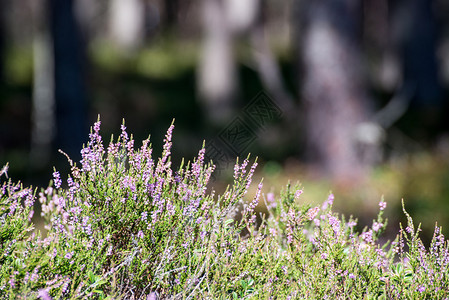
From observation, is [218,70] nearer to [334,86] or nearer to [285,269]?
[334,86]

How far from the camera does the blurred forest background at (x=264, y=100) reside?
8.70 m

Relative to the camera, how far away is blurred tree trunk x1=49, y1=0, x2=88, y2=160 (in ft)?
34.6

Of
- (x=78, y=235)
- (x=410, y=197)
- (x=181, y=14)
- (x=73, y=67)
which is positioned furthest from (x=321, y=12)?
(x=181, y=14)

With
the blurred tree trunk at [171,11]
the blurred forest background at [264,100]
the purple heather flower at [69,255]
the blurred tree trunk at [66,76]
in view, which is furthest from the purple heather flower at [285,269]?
the blurred tree trunk at [171,11]

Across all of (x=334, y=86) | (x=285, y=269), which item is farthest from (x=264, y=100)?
(x=285, y=269)

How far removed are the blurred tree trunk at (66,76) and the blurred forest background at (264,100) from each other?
0.02 m

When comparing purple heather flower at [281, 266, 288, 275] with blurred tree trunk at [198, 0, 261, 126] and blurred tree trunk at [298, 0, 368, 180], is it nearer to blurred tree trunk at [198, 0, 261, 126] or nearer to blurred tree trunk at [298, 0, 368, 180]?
blurred tree trunk at [298, 0, 368, 180]

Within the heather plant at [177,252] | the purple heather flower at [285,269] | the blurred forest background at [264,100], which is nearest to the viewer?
the heather plant at [177,252]

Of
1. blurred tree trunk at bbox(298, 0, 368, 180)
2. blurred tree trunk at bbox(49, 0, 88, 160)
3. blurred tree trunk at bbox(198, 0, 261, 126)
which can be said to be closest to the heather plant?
blurred tree trunk at bbox(298, 0, 368, 180)

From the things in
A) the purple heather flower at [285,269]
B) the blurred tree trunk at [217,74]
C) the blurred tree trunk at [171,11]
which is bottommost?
the purple heather flower at [285,269]

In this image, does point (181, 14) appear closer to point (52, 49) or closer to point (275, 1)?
point (275, 1)

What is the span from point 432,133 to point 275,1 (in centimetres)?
3233

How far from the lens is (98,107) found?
1731cm

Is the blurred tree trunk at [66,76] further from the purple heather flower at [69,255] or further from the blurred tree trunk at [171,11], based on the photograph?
the blurred tree trunk at [171,11]
